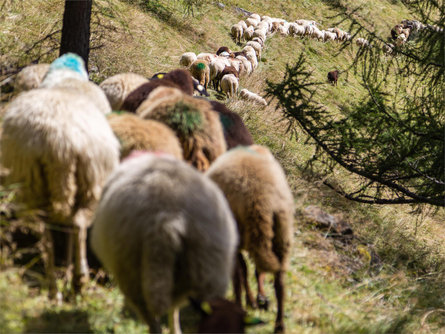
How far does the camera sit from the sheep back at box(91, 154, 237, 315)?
105 inches

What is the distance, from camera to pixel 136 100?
554 cm

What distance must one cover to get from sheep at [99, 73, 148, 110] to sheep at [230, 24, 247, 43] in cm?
1287

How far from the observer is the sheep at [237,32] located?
1811 centimetres

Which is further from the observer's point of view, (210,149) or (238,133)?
(238,133)

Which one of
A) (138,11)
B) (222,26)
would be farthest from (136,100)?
(222,26)

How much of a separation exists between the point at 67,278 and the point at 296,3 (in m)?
24.4

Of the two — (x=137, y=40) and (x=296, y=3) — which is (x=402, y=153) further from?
(x=296, y=3)

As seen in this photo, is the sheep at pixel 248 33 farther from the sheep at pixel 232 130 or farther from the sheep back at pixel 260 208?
the sheep back at pixel 260 208

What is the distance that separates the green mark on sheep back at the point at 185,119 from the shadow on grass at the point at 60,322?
1917mm

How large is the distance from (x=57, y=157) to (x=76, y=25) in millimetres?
4425

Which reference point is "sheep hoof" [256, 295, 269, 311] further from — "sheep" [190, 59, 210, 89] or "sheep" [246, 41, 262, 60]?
"sheep" [246, 41, 262, 60]

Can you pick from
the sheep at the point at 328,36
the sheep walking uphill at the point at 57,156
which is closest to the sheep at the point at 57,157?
the sheep walking uphill at the point at 57,156

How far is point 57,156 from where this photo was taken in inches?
133

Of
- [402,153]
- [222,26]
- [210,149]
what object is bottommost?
[222,26]
